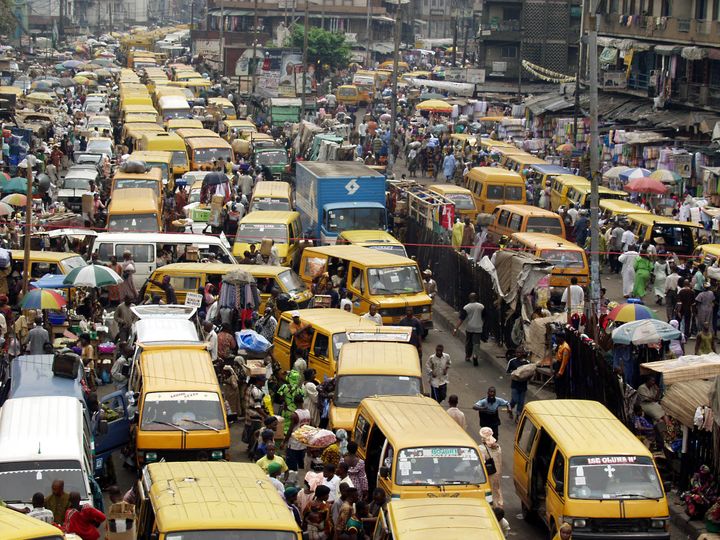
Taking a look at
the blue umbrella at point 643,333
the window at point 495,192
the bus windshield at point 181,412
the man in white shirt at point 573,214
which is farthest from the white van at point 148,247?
the window at point 495,192

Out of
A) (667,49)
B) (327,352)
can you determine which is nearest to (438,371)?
(327,352)

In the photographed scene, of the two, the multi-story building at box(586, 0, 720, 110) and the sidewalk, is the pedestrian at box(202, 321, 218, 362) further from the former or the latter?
the multi-story building at box(586, 0, 720, 110)

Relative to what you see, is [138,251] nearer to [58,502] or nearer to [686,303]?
[686,303]

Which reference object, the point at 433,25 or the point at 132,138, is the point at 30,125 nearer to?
the point at 132,138

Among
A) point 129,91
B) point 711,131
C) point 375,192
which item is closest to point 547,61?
point 129,91

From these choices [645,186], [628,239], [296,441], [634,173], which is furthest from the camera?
[634,173]

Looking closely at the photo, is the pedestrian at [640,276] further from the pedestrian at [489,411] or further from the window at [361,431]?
the window at [361,431]

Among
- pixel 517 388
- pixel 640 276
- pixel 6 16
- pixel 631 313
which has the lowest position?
pixel 517 388
